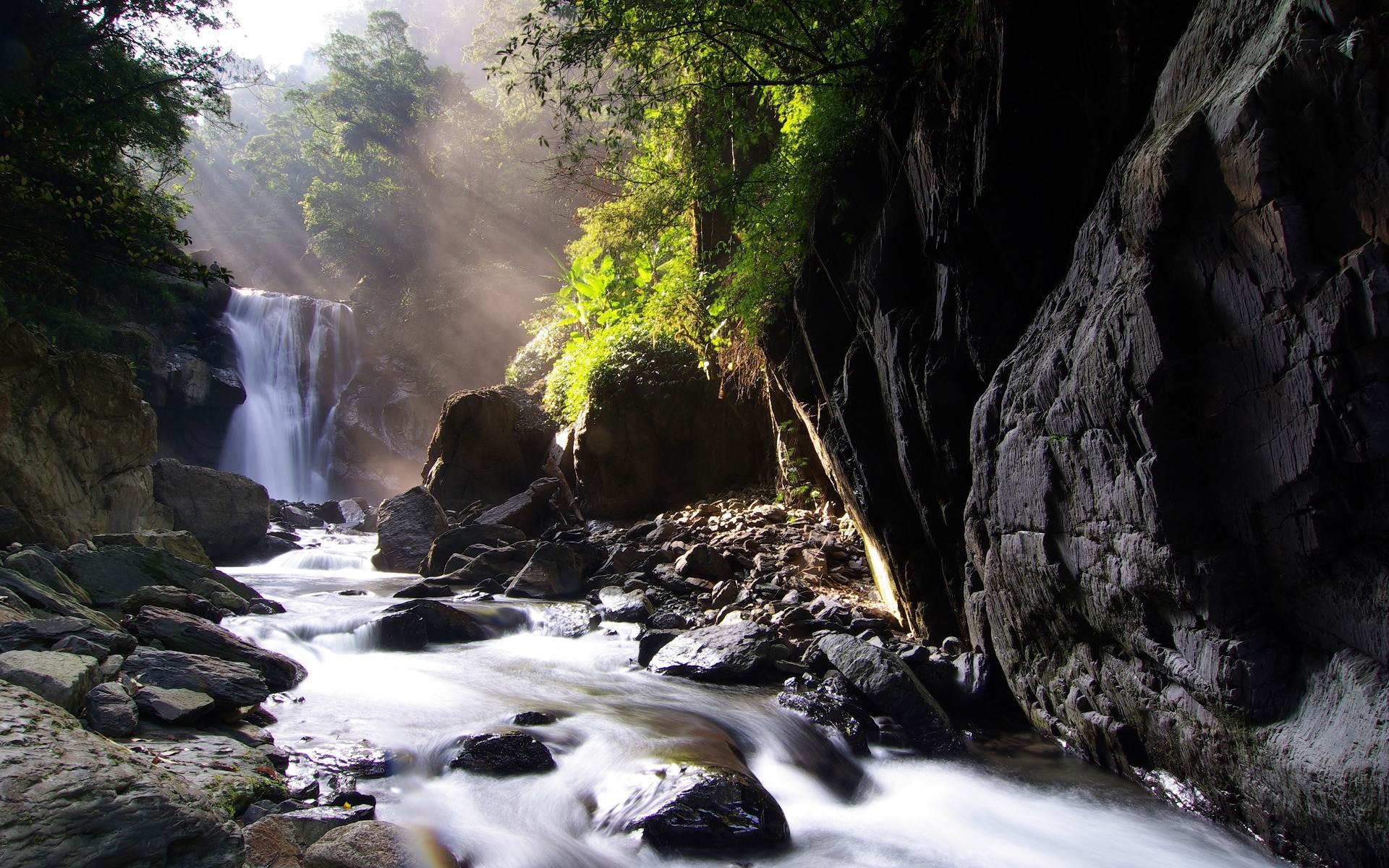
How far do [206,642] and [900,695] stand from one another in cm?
536

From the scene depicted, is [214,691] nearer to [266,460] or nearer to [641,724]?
[641,724]

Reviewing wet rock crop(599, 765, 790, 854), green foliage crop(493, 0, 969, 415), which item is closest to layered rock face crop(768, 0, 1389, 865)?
green foliage crop(493, 0, 969, 415)

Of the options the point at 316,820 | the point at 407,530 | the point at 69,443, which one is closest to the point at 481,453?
the point at 407,530

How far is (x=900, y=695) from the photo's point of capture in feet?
18.1

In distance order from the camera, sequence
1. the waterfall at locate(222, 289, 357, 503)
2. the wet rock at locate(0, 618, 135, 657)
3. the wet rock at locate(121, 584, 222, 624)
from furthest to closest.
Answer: the waterfall at locate(222, 289, 357, 503) < the wet rock at locate(121, 584, 222, 624) < the wet rock at locate(0, 618, 135, 657)

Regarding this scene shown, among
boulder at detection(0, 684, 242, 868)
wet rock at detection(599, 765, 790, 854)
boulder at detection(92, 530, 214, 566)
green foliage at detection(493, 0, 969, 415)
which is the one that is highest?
green foliage at detection(493, 0, 969, 415)

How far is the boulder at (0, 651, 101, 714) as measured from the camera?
3730 mm

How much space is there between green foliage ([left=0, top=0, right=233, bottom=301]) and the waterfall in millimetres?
8164

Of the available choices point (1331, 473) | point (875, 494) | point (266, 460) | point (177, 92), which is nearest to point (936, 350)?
point (875, 494)

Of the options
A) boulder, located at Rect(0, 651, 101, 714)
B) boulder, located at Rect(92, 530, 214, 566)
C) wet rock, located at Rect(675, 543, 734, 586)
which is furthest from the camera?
wet rock, located at Rect(675, 543, 734, 586)

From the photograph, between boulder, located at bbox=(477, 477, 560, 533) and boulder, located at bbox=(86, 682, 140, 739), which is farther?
boulder, located at bbox=(477, 477, 560, 533)

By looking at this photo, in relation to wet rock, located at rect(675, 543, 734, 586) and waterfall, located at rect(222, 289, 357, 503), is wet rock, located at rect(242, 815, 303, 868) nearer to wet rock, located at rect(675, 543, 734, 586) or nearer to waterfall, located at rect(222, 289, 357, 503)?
wet rock, located at rect(675, 543, 734, 586)

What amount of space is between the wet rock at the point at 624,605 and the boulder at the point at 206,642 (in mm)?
3715

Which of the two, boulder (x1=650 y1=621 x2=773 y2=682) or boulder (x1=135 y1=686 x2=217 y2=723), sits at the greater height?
boulder (x1=650 y1=621 x2=773 y2=682)
